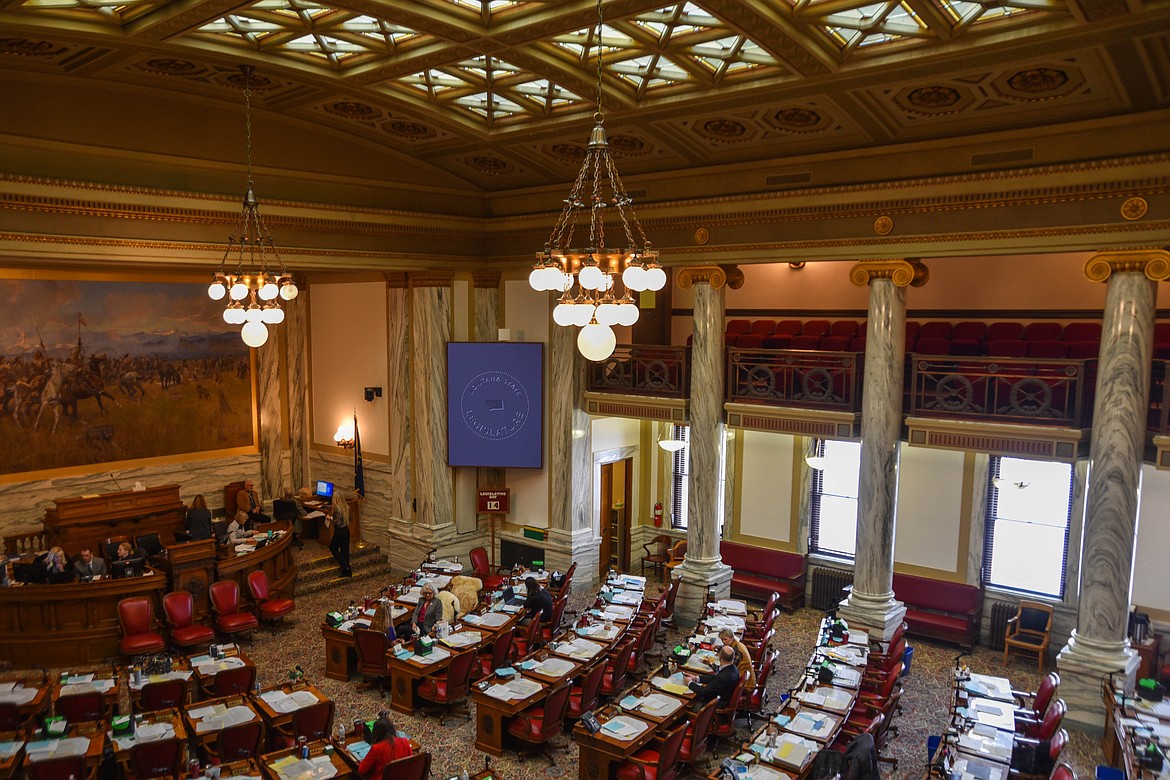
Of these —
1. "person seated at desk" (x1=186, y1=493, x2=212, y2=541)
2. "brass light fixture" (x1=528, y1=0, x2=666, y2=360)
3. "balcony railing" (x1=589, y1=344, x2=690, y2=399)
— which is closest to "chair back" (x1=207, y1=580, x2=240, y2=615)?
"person seated at desk" (x1=186, y1=493, x2=212, y2=541)

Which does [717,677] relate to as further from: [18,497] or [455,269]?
[18,497]

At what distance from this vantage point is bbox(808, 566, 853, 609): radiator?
13914 mm

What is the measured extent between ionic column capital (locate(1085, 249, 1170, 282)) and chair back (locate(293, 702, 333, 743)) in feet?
31.9

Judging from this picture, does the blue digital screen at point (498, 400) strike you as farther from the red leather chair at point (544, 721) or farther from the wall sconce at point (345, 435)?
the red leather chair at point (544, 721)

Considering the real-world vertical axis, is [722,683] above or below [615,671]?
above

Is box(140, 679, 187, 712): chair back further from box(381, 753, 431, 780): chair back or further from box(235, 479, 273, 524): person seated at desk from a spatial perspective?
box(235, 479, 273, 524): person seated at desk

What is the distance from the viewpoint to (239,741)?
7426mm

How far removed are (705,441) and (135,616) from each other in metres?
8.63

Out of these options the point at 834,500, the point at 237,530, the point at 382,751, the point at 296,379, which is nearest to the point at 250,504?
the point at 237,530

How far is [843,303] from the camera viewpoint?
1462cm

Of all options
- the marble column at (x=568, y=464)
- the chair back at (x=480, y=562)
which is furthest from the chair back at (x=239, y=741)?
the marble column at (x=568, y=464)

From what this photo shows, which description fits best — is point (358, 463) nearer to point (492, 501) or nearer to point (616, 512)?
point (492, 501)

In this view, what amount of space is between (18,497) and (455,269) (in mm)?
8339

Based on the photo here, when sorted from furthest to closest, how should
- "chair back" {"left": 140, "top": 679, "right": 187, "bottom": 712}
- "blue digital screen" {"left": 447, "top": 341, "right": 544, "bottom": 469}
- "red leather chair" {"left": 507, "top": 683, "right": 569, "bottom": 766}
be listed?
"blue digital screen" {"left": 447, "top": 341, "right": 544, "bottom": 469} < "red leather chair" {"left": 507, "top": 683, "right": 569, "bottom": 766} < "chair back" {"left": 140, "top": 679, "right": 187, "bottom": 712}
